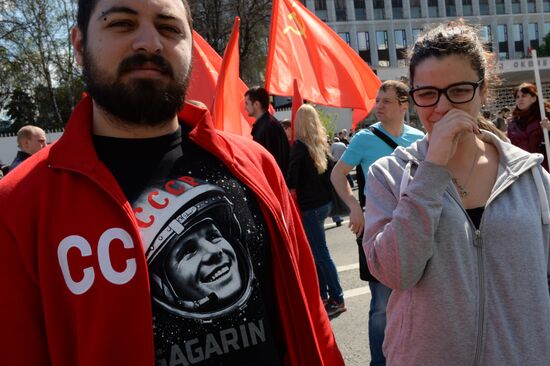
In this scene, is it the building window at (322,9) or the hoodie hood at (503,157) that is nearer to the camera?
the hoodie hood at (503,157)

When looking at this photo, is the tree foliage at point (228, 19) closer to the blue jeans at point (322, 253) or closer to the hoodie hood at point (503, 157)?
the blue jeans at point (322, 253)

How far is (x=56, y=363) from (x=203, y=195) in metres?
0.58

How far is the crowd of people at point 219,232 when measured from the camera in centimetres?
126

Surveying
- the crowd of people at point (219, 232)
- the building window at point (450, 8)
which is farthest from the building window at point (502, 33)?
the crowd of people at point (219, 232)

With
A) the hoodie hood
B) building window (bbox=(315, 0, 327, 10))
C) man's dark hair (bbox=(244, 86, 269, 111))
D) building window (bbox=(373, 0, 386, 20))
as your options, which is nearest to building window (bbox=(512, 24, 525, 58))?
building window (bbox=(373, 0, 386, 20))

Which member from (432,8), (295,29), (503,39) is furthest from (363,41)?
(295,29)

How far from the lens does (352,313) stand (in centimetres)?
484

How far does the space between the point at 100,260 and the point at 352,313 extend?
389 cm

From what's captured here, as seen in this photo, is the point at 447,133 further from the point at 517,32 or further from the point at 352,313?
the point at 517,32

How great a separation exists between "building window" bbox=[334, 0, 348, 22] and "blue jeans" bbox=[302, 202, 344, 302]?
48805 millimetres

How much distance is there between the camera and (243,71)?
3152 centimetres

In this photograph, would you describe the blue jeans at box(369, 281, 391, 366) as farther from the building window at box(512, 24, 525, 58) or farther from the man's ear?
the building window at box(512, 24, 525, 58)

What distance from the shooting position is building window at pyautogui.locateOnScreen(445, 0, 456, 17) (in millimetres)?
53969

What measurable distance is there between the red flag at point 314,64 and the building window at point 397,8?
50740 millimetres
